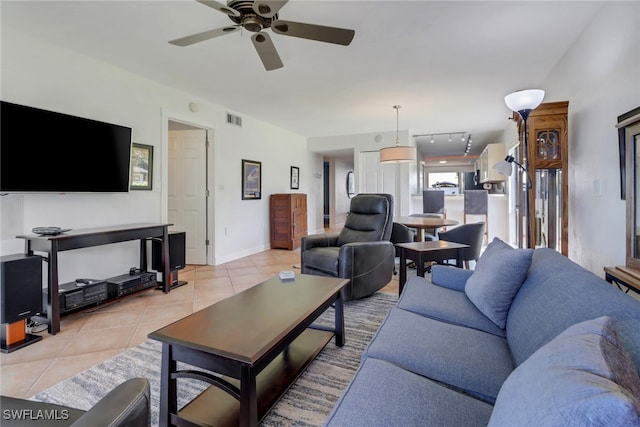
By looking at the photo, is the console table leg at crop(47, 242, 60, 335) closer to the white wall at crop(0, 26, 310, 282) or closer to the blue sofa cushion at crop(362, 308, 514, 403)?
the white wall at crop(0, 26, 310, 282)

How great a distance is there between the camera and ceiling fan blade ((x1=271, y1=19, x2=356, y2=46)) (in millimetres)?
1912

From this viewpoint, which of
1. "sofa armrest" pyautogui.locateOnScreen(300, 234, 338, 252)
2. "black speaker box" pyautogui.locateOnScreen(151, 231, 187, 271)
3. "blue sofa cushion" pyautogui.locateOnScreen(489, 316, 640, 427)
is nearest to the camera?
"blue sofa cushion" pyautogui.locateOnScreen(489, 316, 640, 427)

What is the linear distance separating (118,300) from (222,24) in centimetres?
265

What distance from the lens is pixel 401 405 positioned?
2.89ft

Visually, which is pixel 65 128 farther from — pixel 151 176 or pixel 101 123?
pixel 151 176

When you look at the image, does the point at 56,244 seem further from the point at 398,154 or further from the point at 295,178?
the point at 295,178

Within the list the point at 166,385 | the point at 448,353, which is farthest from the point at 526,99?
the point at 166,385

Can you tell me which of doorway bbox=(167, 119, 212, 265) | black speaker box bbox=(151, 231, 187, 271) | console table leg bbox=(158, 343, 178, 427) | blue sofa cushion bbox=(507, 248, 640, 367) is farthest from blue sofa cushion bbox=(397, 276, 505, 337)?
doorway bbox=(167, 119, 212, 265)

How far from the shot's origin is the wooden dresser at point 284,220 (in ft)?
19.4

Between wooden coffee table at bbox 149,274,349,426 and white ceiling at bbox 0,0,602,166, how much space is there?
2085 mm

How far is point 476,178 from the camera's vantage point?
8.60m

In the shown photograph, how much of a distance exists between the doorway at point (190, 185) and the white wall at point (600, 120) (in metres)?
4.37

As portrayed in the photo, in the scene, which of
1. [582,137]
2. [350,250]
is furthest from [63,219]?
[582,137]

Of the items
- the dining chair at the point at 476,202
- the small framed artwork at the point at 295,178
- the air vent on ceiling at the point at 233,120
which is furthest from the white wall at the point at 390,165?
the air vent on ceiling at the point at 233,120
